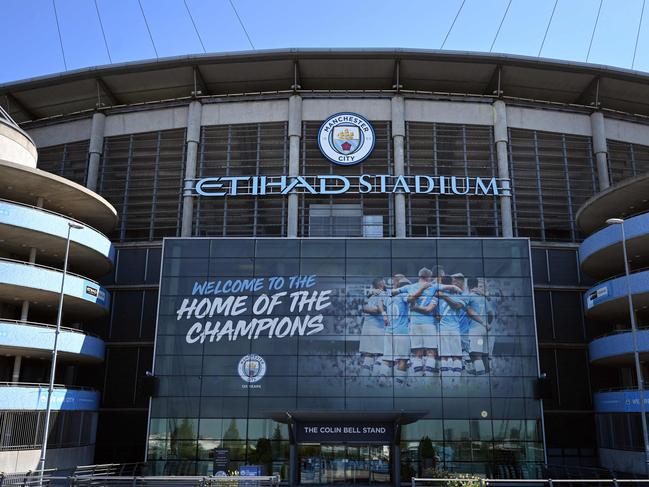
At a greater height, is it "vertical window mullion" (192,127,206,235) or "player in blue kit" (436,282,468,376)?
"vertical window mullion" (192,127,206,235)

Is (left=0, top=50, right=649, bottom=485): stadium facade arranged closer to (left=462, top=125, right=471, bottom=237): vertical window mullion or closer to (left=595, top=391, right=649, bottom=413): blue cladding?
(left=595, top=391, right=649, bottom=413): blue cladding

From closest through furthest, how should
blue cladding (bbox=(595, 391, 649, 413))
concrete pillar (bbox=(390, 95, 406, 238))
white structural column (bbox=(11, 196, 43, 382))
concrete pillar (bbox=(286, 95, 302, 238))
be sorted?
blue cladding (bbox=(595, 391, 649, 413))
white structural column (bbox=(11, 196, 43, 382))
concrete pillar (bbox=(390, 95, 406, 238))
concrete pillar (bbox=(286, 95, 302, 238))

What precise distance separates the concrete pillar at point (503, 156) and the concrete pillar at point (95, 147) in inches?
1257

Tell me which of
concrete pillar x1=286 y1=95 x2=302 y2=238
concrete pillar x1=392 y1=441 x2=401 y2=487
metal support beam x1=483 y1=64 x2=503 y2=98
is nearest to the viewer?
concrete pillar x1=392 y1=441 x2=401 y2=487

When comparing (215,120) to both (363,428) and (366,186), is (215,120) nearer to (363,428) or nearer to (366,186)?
(366,186)

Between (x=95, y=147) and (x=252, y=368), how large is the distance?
2485cm

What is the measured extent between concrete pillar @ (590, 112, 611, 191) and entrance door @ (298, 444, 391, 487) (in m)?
28.5

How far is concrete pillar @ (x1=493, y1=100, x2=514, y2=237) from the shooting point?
4903 centimetres

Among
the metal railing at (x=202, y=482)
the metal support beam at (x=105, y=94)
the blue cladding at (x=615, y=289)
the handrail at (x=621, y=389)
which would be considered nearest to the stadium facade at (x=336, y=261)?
the blue cladding at (x=615, y=289)

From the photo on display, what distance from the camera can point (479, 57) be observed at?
50.6 m

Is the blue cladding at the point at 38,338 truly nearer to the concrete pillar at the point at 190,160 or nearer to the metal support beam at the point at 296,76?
the concrete pillar at the point at 190,160

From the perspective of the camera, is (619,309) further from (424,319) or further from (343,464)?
(343,464)

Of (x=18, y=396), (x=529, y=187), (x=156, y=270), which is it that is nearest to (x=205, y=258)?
(x=156, y=270)

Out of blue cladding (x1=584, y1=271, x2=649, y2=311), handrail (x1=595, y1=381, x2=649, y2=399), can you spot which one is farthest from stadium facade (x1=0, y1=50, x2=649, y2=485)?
handrail (x1=595, y1=381, x2=649, y2=399)
